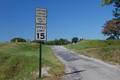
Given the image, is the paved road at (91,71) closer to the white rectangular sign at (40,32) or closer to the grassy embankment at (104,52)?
the white rectangular sign at (40,32)

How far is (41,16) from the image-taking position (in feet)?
17.3

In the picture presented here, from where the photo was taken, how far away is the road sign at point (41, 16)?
17.1 feet

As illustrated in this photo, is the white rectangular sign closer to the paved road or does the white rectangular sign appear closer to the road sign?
the road sign

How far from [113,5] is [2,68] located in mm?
15565

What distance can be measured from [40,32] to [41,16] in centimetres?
89

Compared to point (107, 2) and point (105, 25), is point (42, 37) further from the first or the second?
point (105, 25)

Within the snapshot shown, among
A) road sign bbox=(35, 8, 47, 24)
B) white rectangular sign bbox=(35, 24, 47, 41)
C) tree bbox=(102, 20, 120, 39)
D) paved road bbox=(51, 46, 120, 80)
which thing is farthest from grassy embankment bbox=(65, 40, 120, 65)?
tree bbox=(102, 20, 120, 39)

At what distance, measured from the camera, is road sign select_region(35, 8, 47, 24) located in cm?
522

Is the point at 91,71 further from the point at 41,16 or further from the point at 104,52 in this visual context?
the point at 104,52

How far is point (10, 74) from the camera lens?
363 inches

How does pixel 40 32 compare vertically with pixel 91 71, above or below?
above

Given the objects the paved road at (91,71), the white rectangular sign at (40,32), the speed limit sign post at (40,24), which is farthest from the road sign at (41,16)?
the paved road at (91,71)

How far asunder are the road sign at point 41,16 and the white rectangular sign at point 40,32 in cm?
23

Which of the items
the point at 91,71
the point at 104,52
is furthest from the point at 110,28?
the point at 91,71
